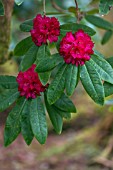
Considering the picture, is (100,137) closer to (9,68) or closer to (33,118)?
(9,68)

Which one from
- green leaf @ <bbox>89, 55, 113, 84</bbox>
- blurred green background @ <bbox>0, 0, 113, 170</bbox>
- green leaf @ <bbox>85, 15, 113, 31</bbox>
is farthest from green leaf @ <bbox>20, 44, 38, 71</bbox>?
blurred green background @ <bbox>0, 0, 113, 170</bbox>

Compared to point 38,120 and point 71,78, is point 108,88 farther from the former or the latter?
point 38,120

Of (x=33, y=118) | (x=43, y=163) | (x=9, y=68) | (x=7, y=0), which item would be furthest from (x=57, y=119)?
(x=9, y=68)

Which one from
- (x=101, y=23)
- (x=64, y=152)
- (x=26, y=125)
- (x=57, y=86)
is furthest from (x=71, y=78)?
(x=64, y=152)

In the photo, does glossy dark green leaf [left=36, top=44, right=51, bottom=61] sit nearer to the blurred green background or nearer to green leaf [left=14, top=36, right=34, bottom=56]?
green leaf [left=14, top=36, right=34, bottom=56]

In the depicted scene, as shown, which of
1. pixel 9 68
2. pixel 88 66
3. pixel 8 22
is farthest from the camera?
pixel 9 68

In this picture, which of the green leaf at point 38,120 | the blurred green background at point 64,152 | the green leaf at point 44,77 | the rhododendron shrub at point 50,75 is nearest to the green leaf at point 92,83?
the rhododendron shrub at point 50,75

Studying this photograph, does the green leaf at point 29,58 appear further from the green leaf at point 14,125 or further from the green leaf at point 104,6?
the green leaf at point 104,6
